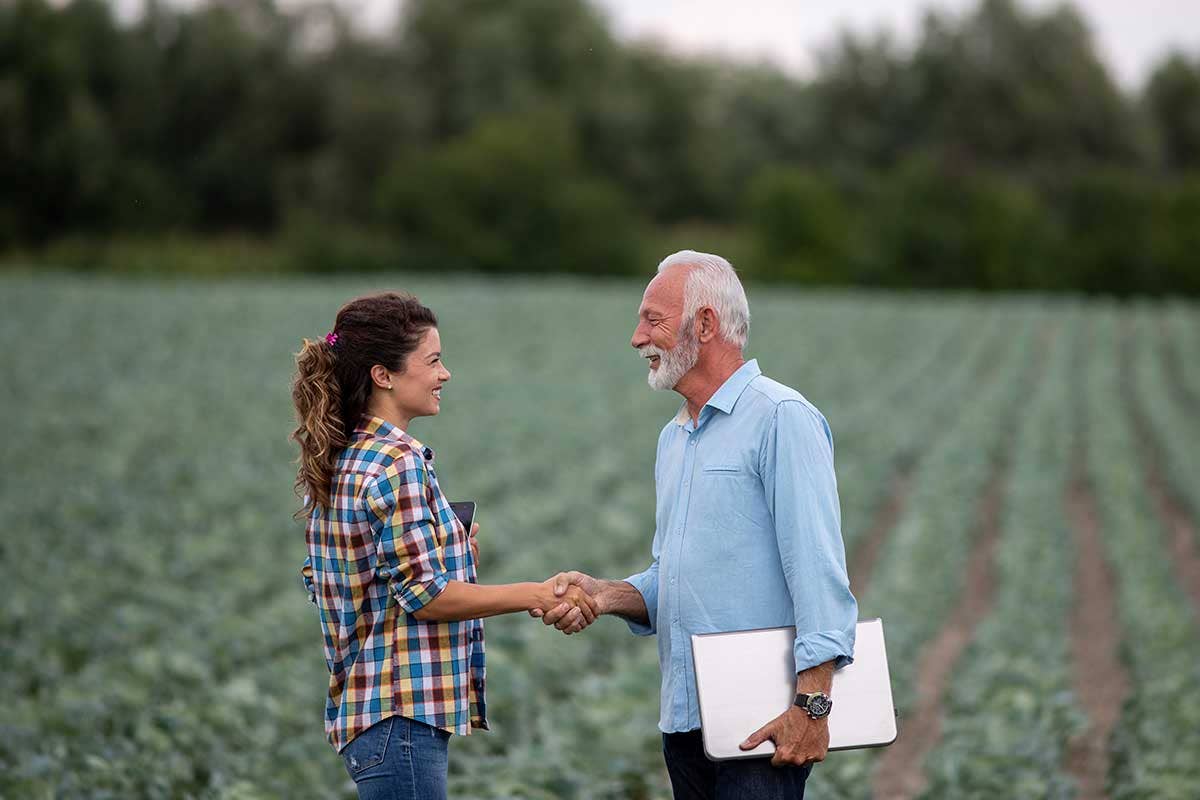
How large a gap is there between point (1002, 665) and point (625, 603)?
18.9ft

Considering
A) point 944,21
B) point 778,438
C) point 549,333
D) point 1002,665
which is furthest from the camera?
point 944,21

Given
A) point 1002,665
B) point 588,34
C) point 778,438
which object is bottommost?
point 1002,665

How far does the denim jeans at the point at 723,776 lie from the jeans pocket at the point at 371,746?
0.71 meters

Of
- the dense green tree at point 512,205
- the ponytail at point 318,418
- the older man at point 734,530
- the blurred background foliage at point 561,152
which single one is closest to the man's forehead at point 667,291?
the older man at point 734,530

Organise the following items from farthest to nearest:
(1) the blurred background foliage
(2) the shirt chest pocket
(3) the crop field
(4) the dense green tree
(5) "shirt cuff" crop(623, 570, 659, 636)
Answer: (4) the dense green tree < (1) the blurred background foliage < (3) the crop field < (5) "shirt cuff" crop(623, 570, 659, 636) < (2) the shirt chest pocket

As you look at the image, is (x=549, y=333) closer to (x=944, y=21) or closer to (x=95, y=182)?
(x=95, y=182)

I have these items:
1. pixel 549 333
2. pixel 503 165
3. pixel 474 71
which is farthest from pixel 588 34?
pixel 549 333

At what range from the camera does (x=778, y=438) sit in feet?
9.72

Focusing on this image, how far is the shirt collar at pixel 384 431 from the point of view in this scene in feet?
9.61

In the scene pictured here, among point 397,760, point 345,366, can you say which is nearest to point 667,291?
point 345,366

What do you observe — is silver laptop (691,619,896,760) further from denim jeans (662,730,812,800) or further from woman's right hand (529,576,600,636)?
woman's right hand (529,576,600,636)

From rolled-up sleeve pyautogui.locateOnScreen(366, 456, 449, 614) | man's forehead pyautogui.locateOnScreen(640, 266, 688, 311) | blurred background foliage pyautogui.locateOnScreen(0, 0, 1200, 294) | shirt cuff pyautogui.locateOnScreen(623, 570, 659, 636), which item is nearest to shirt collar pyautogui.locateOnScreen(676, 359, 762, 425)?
man's forehead pyautogui.locateOnScreen(640, 266, 688, 311)

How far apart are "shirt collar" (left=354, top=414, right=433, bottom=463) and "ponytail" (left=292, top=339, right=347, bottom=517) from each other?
47mm

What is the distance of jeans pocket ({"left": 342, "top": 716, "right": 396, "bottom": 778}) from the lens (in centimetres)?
289
